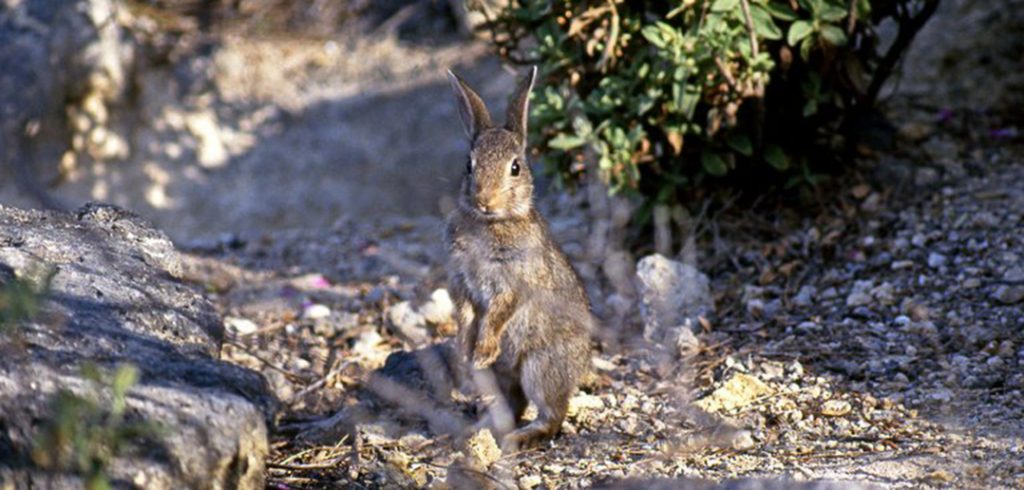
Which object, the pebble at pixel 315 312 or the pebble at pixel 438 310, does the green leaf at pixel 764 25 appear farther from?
the pebble at pixel 315 312

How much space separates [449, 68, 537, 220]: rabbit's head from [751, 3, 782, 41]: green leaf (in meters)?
1.14

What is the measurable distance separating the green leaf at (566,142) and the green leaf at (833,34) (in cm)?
121

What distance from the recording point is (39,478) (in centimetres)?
321

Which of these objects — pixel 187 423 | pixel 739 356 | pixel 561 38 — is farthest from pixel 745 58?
pixel 187 423

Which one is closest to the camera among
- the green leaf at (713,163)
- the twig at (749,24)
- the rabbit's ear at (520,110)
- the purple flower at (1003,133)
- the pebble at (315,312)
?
the rabbit's ear at (520,110)

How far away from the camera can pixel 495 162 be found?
511 centimetres

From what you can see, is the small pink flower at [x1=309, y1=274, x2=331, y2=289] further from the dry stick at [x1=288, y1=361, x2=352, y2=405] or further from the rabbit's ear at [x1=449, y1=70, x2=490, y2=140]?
the rabbit's ear at [x1=449, y1=70, x2=490, y2=140]

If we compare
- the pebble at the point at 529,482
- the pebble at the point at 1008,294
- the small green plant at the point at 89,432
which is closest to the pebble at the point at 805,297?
the pebble at the point at 1008,294

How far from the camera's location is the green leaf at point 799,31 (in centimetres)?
582

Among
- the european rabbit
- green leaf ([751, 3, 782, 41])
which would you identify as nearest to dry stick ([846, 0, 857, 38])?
green leaf ([751, 3, 782, 41])

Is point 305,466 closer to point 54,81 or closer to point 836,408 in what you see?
point 836,408

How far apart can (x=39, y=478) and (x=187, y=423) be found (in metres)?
0.38

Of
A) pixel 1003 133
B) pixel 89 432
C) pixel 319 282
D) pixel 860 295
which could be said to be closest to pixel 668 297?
pixel 860 295

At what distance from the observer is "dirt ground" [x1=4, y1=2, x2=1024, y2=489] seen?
176 inches
